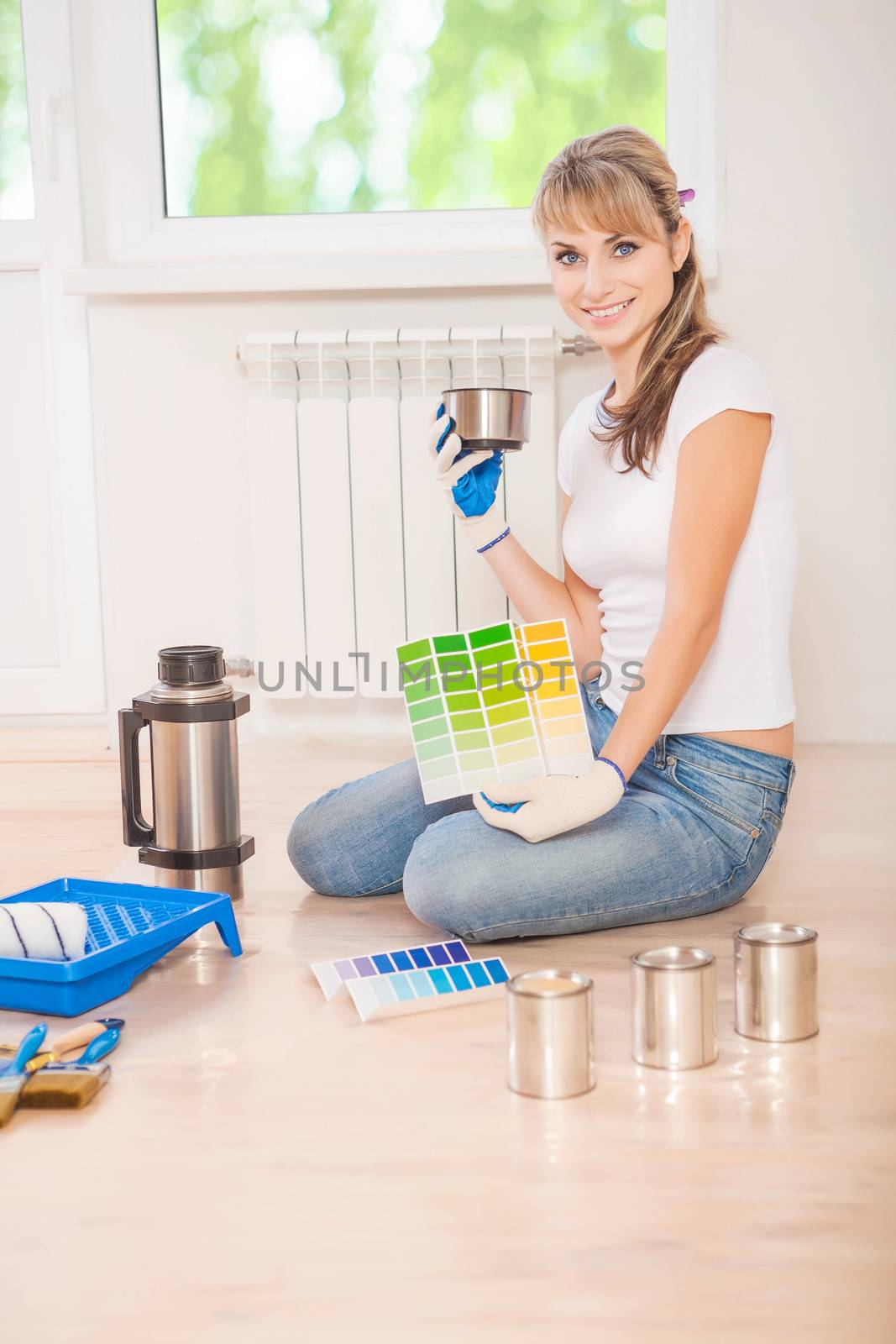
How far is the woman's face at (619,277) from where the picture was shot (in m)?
1.46

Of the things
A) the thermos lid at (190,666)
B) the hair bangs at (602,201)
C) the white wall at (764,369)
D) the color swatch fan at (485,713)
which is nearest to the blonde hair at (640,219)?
the hair bangs at (602,201)

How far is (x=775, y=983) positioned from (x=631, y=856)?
0.92 feet

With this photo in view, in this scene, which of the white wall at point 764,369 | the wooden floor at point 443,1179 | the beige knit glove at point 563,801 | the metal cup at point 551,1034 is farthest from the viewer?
the white wall at point 764,369

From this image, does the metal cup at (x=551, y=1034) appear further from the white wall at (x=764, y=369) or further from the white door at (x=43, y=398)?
the white door at (x=43, y=398)

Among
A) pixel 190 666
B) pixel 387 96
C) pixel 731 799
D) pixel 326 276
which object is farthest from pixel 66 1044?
pixel 387 96

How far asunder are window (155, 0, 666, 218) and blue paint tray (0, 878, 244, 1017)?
1.64 metres

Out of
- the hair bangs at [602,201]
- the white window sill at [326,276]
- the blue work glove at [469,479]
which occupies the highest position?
the white window sill at [326,276]

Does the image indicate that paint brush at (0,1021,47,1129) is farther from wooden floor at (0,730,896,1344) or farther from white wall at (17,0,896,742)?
white wall at (17,0,896,742)

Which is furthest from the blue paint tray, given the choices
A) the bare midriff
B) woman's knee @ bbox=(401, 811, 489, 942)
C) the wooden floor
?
the bare midriff


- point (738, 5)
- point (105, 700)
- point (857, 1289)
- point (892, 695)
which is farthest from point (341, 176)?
point (857, 1289)

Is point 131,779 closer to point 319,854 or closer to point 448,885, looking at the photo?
point 319,854

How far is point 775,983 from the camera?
111cm

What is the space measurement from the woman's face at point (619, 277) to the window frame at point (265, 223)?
0.91 meters

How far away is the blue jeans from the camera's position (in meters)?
1.35
